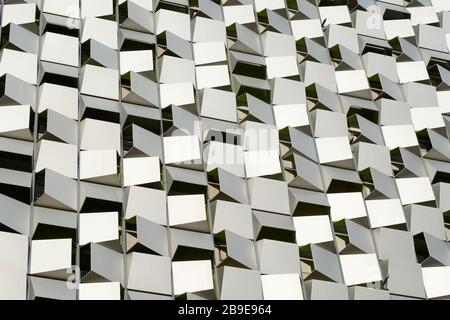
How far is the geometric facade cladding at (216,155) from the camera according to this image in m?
9.91

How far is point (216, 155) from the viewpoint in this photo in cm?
1122

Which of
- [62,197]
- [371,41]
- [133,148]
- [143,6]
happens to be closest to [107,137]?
[133,148]

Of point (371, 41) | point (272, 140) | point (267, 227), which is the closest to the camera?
point (267, 227)

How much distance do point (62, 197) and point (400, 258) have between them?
4.06 meters

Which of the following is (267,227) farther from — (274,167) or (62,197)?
(62,197)

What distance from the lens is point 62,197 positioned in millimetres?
10094

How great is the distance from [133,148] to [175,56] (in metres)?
2.02

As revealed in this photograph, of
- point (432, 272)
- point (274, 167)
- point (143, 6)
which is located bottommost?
point (432, 272)

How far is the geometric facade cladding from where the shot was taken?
32.5ft

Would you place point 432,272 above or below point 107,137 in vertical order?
below
